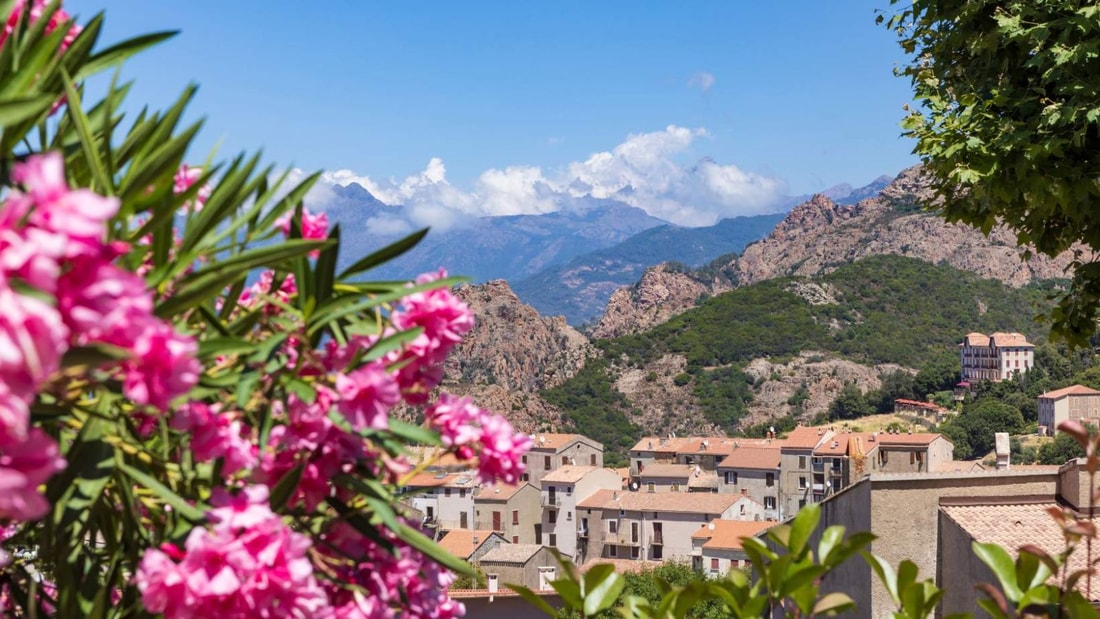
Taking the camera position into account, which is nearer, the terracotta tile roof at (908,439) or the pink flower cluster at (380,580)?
the pink flower cluster at (380,580)

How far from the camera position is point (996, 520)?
693 centimetres

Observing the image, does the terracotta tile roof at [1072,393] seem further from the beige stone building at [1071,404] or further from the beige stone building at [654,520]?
the beige stone building at [654,520]

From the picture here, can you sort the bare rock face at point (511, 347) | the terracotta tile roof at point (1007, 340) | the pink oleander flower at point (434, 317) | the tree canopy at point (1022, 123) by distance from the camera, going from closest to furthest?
the pink oleander flower at point (434, 317) < the tree canopy at point (1022, 123) < the terracotta tile roof at point (1007, 340) < the bare rock face at point (511, 347)

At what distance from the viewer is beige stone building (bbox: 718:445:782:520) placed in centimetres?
5731

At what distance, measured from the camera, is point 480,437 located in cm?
177

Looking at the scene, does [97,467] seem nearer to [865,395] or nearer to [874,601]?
[874,601]

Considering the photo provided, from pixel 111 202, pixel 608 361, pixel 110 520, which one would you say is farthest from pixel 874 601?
pixel 608 361

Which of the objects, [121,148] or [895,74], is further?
[895,74]

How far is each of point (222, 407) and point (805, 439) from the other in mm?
58159

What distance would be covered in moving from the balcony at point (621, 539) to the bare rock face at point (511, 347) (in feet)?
168

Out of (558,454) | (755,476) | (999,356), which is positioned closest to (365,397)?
(755,476)

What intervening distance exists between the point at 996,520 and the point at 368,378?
6326 mm

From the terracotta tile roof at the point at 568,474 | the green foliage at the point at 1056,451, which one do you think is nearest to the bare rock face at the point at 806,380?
the green foliage at the point at 1056,451

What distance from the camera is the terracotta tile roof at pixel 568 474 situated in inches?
2197
